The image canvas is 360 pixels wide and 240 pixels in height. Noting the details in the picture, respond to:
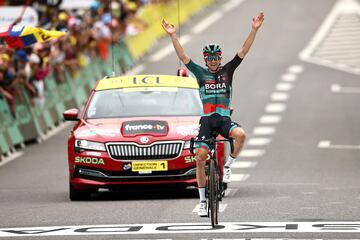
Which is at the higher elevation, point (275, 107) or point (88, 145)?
point (88, 145)

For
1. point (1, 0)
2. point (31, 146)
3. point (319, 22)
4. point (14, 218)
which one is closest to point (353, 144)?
point (31, 146)

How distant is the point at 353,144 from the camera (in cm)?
2894

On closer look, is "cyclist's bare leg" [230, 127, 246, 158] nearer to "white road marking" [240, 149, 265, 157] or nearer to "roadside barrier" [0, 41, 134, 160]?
"white road marking" [240, 149, 265, 157]

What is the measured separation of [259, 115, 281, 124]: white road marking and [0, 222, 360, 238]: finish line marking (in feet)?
60.6

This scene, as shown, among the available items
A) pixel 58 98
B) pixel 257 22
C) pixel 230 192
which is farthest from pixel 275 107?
pixel 257 22

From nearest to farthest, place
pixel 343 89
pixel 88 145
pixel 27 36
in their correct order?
pixel 88 145 < pixel 27 36 < pixel 343 89

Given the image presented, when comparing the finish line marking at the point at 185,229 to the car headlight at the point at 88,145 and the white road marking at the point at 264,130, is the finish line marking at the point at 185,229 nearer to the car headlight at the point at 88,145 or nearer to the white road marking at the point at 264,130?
the car headlight at the point at 88,145

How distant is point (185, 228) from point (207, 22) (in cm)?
4532

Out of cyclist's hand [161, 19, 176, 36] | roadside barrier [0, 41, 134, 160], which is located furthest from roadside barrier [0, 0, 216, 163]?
cyclist's hand [161, 19, 176, 36]

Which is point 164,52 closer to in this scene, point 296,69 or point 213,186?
point 296,69

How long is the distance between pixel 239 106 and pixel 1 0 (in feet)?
21.8

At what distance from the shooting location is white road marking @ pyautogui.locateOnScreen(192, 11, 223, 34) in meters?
57.0

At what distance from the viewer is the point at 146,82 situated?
20.5 m

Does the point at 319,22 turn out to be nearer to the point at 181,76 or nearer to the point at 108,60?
the point at 108,60
